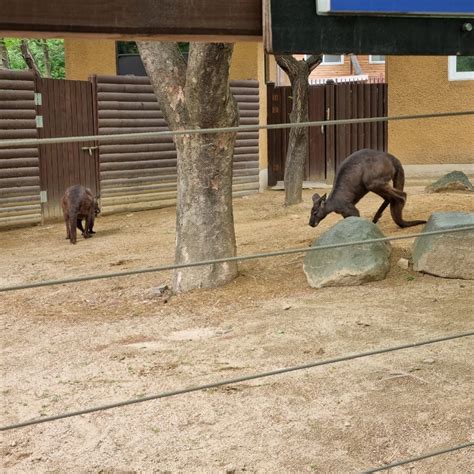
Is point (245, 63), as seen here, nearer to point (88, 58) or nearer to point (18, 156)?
point (88, 58)

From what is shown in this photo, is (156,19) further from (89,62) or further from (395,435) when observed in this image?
(89,62)

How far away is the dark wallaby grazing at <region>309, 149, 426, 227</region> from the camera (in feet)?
33.8

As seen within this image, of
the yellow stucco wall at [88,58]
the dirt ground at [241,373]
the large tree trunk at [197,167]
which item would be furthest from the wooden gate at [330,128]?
the large tree trunk at [197,167]

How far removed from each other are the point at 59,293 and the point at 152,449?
4304mm

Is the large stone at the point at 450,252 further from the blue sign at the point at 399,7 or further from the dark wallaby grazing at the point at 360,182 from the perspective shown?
the blue sign at the point at 399,7

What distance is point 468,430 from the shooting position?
181 inches

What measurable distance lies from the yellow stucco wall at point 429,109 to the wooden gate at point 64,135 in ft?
19.3

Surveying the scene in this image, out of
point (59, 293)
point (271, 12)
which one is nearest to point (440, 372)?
point (271, 12)

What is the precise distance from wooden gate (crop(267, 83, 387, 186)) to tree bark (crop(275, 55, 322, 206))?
3.50 metres

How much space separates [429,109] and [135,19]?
565 inches

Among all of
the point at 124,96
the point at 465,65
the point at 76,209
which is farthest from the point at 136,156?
the point at 465,65

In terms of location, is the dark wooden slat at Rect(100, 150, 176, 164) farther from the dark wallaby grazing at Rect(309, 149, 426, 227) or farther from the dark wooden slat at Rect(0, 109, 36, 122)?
the dark wallaby grazing at Rect(309, 149, 426, 227)

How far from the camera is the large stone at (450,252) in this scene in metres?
7.55

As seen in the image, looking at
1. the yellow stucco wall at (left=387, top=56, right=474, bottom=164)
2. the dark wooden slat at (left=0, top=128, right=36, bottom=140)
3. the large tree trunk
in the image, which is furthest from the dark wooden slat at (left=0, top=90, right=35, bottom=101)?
the yellow stucco wall at (left=387, top=56, right=474, bottom=164)
